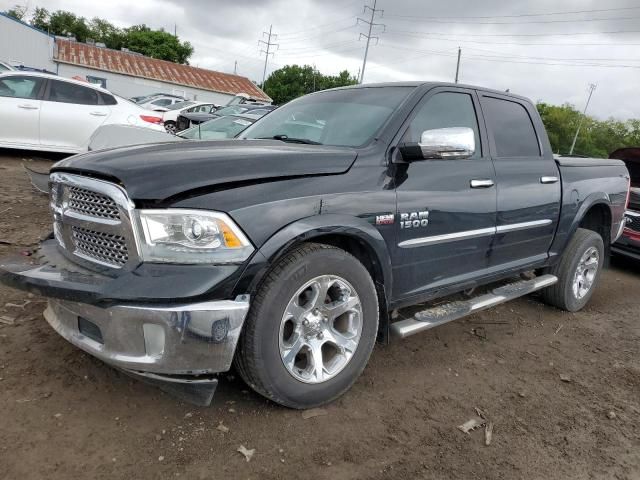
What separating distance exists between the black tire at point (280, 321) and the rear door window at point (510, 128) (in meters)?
1.81

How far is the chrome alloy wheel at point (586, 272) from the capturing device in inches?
195

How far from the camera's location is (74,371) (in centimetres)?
290

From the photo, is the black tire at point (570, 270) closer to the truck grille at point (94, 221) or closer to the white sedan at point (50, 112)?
the truck grille at point (94, 221)

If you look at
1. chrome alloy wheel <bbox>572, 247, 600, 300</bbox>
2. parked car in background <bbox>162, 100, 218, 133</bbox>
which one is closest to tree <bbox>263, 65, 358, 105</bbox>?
parked car in background <bbox>162, 100, 218, 133</bbox>

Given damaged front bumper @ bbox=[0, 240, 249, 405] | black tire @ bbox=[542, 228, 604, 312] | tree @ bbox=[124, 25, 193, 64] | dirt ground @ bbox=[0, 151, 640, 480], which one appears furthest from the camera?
tree @ bbox=[124, 25, 193, 64]

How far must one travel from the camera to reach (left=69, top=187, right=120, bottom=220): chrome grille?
2385 mm

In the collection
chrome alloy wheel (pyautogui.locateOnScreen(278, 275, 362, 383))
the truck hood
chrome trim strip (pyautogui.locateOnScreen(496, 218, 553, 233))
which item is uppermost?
the truck hood

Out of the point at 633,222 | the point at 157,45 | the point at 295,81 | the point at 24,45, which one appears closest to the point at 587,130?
the point at 295,81

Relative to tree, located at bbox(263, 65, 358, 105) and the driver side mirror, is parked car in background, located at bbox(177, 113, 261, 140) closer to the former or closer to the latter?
the driver side mirror

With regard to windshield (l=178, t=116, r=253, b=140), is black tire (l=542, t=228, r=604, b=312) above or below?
below

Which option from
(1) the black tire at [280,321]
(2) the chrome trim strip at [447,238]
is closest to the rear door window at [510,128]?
(2) the chrome trim strip at [447,238]

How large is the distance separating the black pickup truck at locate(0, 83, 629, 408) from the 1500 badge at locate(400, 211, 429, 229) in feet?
0.04

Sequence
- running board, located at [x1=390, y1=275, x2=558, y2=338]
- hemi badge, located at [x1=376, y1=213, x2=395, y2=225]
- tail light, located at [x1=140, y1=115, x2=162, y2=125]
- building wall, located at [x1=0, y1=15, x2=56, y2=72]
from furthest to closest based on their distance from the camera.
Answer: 1. building wall, located at [x1=0, y1=15, x2=56, y2=72]
2. tail light, located at [x1=140, y1=115, x2=162, y2=125]
3. running board, located at [x1=390, y1=275, x2=558, y2=338]
4. hemi badge, located at [x1=376, y1=213, x2=395, y2=225]

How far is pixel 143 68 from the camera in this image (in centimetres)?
4322
